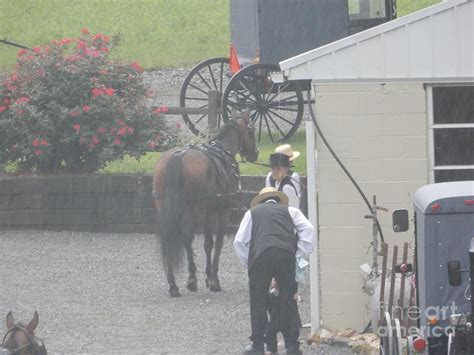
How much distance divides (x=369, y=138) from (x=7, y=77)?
8581 mm

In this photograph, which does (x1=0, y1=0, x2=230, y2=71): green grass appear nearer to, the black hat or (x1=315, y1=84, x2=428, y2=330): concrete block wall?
the black hat

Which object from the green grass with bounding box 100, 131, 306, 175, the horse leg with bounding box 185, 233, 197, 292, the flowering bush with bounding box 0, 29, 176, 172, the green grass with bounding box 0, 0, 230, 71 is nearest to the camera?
the horse leg with bounding box 185, 233, 197, 292

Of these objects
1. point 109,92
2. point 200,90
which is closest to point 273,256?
point 109,92

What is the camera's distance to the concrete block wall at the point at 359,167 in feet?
36.3

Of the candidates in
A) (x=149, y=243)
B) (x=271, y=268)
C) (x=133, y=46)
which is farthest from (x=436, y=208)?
(x=133, y=46)

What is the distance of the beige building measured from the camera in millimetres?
10953

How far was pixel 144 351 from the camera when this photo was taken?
34.4 ft

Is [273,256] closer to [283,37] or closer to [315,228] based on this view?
[315,228]

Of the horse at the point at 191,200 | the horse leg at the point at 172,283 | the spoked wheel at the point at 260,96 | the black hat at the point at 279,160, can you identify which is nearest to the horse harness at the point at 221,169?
the horse at the point at 191,200

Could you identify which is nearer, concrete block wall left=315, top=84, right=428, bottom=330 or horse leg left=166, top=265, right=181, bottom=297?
concrete block wall left=315, top=84, right=428, bottom=330

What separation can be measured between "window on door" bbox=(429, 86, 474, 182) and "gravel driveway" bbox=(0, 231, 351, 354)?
2155 mm

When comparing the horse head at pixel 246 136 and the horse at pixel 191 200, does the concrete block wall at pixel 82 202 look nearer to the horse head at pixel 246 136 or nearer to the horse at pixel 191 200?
the horse head at pixel 246 136

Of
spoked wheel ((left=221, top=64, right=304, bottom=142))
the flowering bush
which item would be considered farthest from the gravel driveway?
spoked wheel ((left=221, top=64, right=304, bottom=142))

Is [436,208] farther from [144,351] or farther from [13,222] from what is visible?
[13,222]
